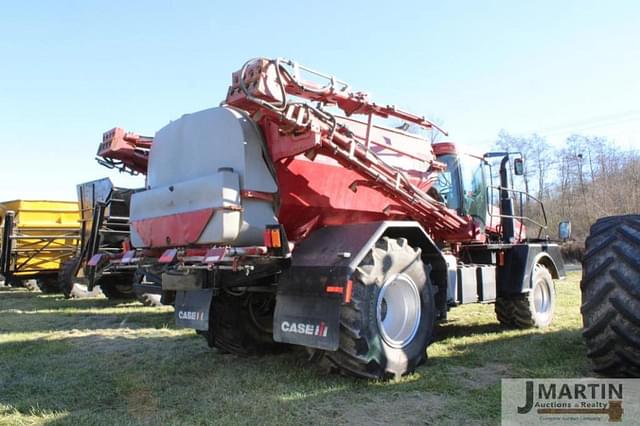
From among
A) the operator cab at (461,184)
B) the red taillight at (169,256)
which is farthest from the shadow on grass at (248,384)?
the operator cab at (461,184)

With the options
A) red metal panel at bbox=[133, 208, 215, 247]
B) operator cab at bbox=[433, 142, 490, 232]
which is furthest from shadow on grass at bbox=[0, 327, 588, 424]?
operator cab at bbox=[433, 142, 490, 232]

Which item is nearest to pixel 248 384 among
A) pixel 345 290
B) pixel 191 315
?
pixel 191 315

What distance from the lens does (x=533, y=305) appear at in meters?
7.59

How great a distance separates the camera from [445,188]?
7602 millimetres

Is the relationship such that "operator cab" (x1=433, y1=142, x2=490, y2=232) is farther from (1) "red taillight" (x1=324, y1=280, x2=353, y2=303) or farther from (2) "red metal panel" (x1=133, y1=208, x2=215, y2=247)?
(2) "red metal panel" (x1=133, y1=208, x2=215, y2=247)

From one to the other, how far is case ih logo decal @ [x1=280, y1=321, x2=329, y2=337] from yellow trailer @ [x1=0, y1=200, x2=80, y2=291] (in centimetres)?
1129

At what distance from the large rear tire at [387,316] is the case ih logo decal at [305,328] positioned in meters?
0.20

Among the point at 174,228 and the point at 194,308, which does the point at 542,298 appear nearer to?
the point at 194,308

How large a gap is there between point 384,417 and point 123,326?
19.1 ft

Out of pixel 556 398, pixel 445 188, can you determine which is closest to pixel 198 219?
pixel 556 398

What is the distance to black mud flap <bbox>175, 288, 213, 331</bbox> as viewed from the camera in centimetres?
505

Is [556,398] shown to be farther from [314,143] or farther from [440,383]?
[314,143]

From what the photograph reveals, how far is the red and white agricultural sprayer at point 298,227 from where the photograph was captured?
182 inches

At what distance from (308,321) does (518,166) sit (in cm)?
505
